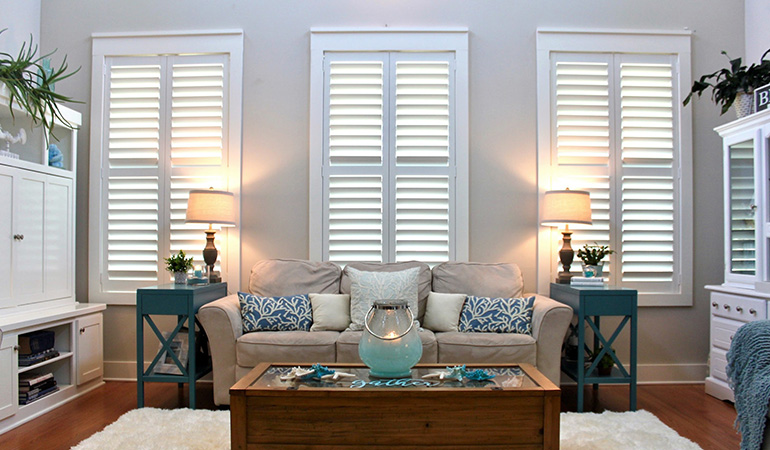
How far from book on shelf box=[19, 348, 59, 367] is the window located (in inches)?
140

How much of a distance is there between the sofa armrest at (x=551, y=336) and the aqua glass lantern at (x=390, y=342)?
3.70 ft

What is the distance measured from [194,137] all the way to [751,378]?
385 cm

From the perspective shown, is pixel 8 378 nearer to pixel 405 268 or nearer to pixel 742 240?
pixel 405 268

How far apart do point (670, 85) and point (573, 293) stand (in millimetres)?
1966

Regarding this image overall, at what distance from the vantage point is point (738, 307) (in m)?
3.21

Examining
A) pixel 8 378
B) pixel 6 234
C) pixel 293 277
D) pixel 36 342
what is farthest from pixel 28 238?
pixel 293 277

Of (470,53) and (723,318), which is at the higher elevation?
(470,53)

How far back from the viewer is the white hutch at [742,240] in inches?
122

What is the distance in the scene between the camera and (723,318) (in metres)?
3.37

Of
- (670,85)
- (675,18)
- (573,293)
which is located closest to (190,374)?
(573,293)

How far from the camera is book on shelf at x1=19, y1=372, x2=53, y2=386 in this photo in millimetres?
2992

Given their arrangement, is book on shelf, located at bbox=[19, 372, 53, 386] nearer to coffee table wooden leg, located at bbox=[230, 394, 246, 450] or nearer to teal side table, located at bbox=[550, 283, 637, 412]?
coffee table wooden leg, located at bbox=[230, 394, 246, 450]

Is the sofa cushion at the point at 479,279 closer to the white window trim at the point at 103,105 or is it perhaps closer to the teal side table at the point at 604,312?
the teal side table at the point at 604,312

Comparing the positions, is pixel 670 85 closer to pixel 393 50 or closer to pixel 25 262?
pixel 393 50
